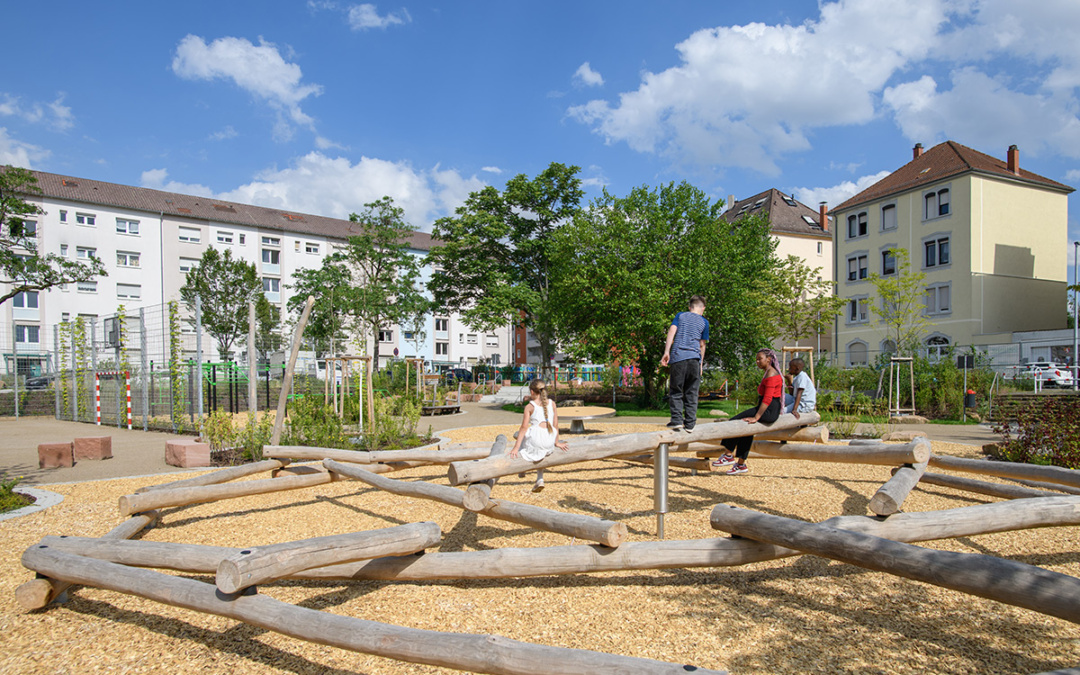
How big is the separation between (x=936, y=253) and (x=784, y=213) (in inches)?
623

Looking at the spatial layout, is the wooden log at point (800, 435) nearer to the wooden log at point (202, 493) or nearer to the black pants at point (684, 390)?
the black pants at point (684, 390)

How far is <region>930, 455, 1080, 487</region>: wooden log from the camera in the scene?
244 inches

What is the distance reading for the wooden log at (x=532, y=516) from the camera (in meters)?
3.88

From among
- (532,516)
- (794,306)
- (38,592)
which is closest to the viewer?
(38,592)

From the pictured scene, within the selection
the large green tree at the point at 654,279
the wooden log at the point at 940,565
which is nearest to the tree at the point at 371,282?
the large green tree at the point at 654,279

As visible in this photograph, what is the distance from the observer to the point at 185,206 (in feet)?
176

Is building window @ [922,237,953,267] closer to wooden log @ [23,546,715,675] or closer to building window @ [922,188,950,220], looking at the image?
building window @ [922,188,950,220]

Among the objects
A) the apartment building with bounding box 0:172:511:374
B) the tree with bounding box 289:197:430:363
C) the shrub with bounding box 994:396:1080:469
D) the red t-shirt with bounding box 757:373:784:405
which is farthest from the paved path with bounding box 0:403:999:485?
the apartment building with bounding box 0:172:511:374

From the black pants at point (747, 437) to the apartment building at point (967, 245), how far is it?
28.5m

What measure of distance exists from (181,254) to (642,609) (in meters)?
56.6

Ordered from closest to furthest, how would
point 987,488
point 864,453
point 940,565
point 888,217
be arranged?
1. point 940,565
2. point 864,453
3. point 987,488
4. point 888,217

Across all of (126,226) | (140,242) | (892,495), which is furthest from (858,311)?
(126,226)

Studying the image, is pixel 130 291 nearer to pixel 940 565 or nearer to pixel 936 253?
pixel 936 253

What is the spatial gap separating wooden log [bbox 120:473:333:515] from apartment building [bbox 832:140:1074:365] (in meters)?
32.3
